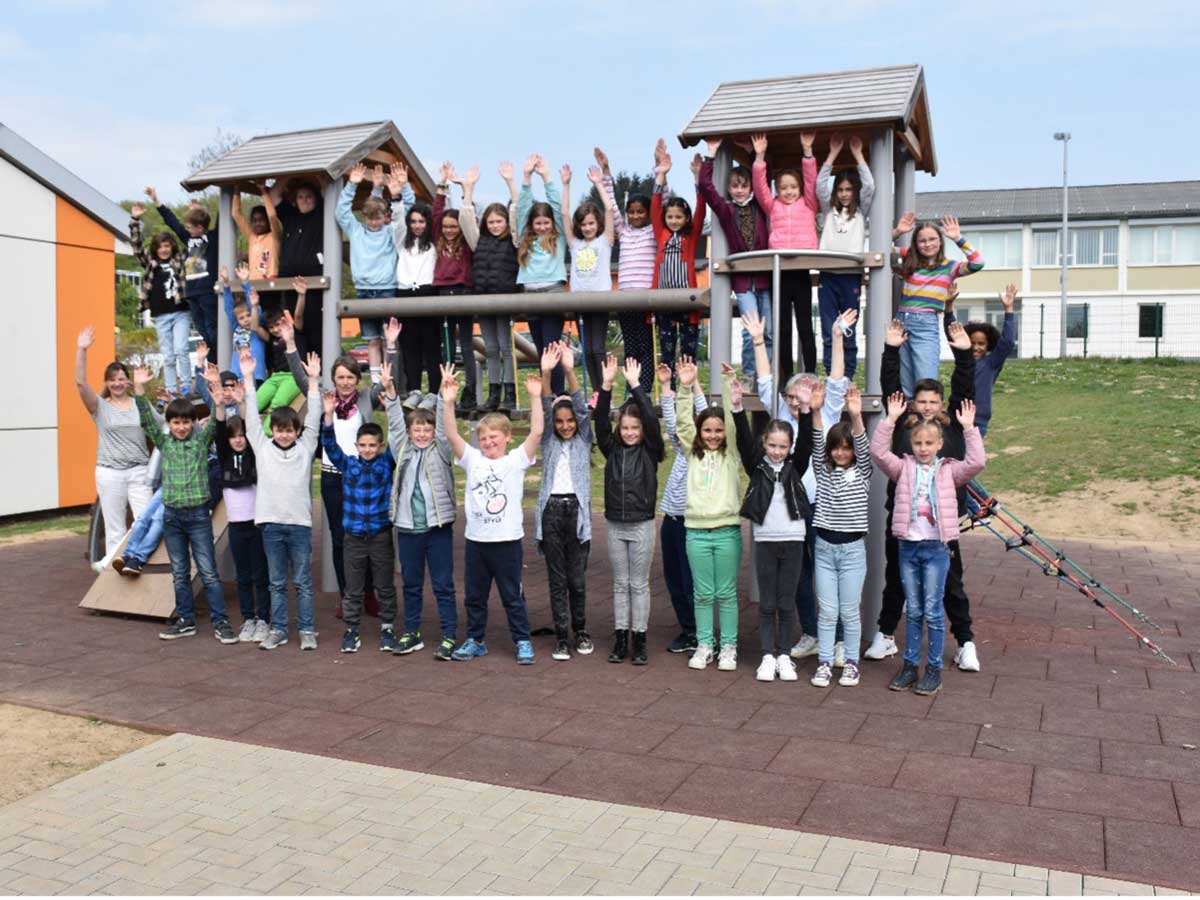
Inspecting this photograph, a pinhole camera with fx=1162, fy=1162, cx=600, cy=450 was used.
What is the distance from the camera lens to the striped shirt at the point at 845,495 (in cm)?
708

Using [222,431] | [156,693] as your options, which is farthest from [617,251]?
[156,693]

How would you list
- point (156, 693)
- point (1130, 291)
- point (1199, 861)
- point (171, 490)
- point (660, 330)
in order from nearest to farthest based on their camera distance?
point (1199, 861) < point (156, 693) < point (171, 490) < point (660, 330) < point (1130, 291)

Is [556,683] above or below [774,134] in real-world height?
below

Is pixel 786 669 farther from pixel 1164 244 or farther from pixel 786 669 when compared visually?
pixel 1164 244

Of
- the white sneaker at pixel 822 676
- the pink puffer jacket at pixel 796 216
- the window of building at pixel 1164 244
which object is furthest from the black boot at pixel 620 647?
the window of building at pixel 1164 244

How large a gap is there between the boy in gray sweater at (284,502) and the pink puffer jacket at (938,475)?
393cm

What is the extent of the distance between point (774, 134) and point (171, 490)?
507cm

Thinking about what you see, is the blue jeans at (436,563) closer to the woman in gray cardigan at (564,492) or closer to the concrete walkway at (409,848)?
the woman in gray cardigan at (564,492)

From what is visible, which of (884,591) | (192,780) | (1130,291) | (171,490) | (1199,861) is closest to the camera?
(1199,861)

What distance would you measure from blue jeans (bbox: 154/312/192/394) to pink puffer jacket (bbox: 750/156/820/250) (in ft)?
18.4

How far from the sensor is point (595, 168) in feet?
28.3

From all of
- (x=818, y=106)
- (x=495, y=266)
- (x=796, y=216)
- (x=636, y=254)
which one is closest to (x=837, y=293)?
(x=796, y=216)

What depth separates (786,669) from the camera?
7262mm

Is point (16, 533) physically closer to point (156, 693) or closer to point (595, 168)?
point (156, 693)
